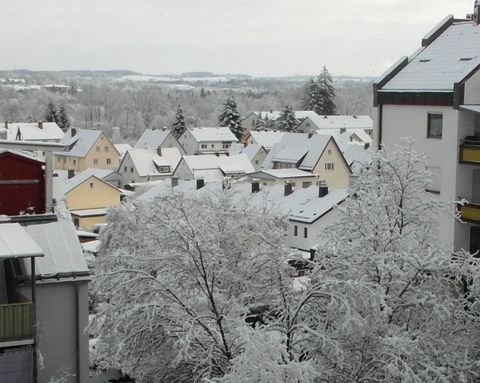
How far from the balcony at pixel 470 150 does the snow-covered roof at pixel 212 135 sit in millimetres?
87452

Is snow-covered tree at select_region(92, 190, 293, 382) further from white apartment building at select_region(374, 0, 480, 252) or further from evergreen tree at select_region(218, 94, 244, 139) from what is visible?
evergreen tree at select_region(218, 94, 244, 139)

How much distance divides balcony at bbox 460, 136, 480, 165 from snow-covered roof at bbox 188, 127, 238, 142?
87452 millimetres

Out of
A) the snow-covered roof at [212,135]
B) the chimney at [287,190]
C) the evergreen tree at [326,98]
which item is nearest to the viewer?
the chimney at [287,190]

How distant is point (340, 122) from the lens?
425 ft

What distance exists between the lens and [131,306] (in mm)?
15062

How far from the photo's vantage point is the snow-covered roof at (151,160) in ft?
284

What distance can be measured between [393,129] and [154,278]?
1355 centimetres

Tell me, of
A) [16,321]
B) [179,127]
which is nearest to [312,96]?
[179,127]

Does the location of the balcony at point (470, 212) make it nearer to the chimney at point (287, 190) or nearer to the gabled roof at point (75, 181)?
the chimney at point (287, 190)

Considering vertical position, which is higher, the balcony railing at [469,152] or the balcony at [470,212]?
the balcony railing at [469,152]

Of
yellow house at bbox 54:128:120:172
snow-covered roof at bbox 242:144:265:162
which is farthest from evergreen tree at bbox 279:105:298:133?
yellow house at bbox 54:128:120:172

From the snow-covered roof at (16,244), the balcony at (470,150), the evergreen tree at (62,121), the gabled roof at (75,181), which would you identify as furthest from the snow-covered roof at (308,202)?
the evergreen tree at (62,121)

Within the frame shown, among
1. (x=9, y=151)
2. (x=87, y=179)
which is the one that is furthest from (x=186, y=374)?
(x=87, y=179)

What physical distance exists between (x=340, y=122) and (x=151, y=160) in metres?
49.5
